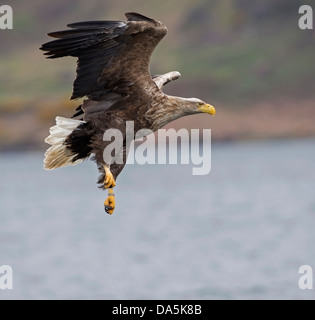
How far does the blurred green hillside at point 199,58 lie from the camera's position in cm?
4962

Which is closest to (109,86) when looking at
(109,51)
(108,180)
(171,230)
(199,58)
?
(109,51)

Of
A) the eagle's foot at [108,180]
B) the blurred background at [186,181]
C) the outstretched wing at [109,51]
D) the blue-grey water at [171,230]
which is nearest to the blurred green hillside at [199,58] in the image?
the blurred background at [186,181]

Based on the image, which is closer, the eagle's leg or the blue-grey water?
the eagle's leg

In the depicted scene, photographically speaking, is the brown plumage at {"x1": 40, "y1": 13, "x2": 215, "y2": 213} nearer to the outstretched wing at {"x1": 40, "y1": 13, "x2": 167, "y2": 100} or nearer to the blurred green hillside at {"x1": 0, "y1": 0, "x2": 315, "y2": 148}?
the outstretched wing at {"x1": 40, "y1": 13, "x2": 167, "y2": 100}

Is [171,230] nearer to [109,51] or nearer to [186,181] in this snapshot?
[186,181]

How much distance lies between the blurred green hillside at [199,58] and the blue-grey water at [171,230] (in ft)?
8.23

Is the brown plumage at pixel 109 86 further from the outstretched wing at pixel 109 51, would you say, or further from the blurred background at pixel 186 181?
the blurred background at pixel 186 181

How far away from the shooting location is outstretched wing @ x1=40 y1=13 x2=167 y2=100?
9820mm

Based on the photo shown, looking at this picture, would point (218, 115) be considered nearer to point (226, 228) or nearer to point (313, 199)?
point (313, 199)

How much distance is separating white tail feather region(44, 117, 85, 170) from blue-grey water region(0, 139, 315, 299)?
9165 mm

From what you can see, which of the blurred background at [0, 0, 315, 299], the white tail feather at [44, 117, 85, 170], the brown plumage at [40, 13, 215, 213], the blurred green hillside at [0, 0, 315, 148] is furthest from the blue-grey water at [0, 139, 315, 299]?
the brown plumage at [40, 13, 215, 213]

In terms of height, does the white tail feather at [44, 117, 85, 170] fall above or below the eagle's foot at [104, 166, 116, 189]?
above

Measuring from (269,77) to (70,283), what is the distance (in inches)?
1237

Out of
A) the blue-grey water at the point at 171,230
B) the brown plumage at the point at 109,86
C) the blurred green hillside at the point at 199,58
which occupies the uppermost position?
the blurred green hillside at the point at 199,58
